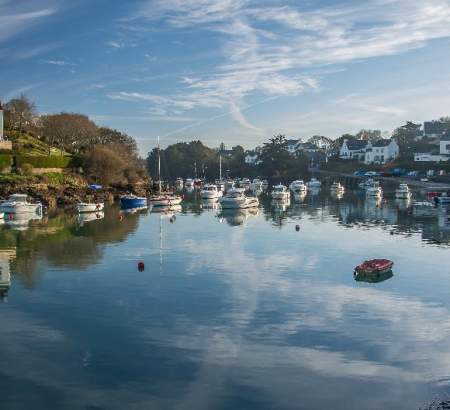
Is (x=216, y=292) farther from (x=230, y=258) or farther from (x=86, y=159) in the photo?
(x=86, y=159)

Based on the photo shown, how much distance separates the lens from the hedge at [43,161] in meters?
95.7

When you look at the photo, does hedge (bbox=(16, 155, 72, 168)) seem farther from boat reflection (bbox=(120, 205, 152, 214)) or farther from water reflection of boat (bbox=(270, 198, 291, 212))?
water reflection of boat (bbox=(270, 198, 291, 212))

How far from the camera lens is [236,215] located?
7906cm

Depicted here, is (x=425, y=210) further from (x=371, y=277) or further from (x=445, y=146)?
(x=445, y=146)

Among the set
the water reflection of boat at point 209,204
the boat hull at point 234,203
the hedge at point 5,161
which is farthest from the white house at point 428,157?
the hedge at point 5,161

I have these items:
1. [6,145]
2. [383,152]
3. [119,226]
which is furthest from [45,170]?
[383,152]

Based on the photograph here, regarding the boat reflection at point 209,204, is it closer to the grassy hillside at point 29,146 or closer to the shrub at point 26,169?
the shrub at point 26,169

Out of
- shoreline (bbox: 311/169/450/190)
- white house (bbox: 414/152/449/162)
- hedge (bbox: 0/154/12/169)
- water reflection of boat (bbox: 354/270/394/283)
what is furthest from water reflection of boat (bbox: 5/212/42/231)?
white house (bbox: 414/152/449/162)

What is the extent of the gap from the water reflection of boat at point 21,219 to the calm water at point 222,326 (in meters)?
14.1

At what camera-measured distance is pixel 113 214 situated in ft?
259

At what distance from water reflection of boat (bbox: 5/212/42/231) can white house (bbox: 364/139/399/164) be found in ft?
472

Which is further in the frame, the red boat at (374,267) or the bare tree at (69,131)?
the bare tree at (69,131)

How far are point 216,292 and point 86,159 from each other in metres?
83.9

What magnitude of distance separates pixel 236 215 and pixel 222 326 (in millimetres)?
54309
